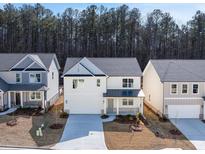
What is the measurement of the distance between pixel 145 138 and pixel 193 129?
3971 millimetres

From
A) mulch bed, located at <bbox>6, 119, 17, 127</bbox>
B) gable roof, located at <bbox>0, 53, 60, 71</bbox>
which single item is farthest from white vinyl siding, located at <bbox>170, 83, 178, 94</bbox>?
mulch bed, located at <bbox>6, 119, 17, 127</bbox>

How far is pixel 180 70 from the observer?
21.7m

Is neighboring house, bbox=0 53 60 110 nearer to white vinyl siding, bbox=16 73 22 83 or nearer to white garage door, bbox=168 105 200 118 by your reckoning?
white vinyl siding, bbox=16 73 22 83

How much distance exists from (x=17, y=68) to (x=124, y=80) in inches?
330

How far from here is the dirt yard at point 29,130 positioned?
14.4 meters

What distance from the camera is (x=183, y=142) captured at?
15.0 m

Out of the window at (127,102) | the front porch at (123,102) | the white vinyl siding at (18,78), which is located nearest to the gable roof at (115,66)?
the front porch at (123,102)

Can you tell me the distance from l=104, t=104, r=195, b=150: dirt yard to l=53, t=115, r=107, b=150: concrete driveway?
0.47 meters

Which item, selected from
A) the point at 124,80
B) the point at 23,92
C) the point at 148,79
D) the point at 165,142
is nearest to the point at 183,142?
the point at 165,142

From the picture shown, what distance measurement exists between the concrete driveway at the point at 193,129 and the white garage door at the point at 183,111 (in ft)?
2.05

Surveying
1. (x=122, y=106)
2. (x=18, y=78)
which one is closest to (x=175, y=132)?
(x=122, y=106)

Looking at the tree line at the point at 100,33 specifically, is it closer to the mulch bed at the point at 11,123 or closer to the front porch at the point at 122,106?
the front porch at the point at 122,106

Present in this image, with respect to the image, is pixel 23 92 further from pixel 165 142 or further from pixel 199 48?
pixel 199 48

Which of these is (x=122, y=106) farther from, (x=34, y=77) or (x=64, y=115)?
(x=34, y=77)
